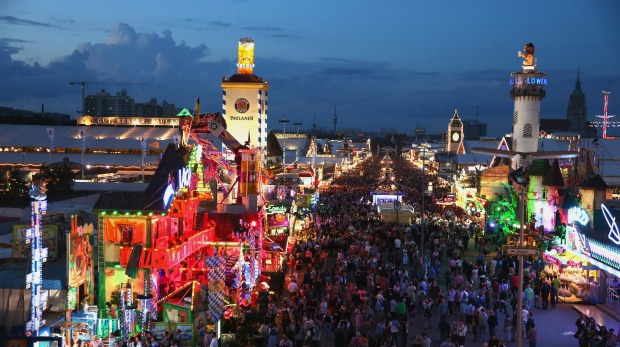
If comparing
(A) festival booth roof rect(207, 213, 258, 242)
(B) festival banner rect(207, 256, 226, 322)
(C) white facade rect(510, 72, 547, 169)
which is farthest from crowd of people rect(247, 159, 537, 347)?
(C) white facade rect(510, 72, 547, 169)

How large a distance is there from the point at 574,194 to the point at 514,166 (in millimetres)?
20093

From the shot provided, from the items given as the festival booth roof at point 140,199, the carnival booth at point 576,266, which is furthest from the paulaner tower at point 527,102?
the festival booth roof at point 140,199

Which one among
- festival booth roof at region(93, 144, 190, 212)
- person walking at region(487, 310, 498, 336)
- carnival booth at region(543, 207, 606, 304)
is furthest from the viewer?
carnival booth at region(543, 207, 606, 304)

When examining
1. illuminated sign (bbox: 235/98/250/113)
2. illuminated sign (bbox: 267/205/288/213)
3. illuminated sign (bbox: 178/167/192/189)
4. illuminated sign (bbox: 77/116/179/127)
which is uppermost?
illuminated sign (bbox: 235/98/250/113)

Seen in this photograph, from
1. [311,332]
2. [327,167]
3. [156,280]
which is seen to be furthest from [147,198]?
[327,167]

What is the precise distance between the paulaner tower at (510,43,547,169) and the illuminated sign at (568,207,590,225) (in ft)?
70.7

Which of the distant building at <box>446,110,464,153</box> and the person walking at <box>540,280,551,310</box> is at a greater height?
the distant building at <box>446,110,464,153</box>

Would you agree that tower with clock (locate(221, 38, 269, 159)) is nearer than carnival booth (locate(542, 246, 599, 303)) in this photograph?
No

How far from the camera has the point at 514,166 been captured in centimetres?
4794

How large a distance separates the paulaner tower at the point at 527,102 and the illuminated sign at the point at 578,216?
21.6 m

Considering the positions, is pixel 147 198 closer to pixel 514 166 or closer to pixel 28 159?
pixel 514 166

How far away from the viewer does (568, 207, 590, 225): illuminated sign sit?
78.6ft

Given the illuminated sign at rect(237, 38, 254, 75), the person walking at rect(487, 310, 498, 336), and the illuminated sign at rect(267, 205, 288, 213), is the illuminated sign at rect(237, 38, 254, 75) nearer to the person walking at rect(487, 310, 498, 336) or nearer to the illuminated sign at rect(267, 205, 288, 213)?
the illuminated sign at rect(267, 205, 288, 213)

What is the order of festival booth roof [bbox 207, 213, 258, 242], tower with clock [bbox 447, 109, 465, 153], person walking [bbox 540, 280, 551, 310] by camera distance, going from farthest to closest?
tower with clock [bbox 447, 109, 465, 153] → festival booth roof [bbox 207, 213, 258, 242] → person walking [bbox 540, 280, 551, 310]
